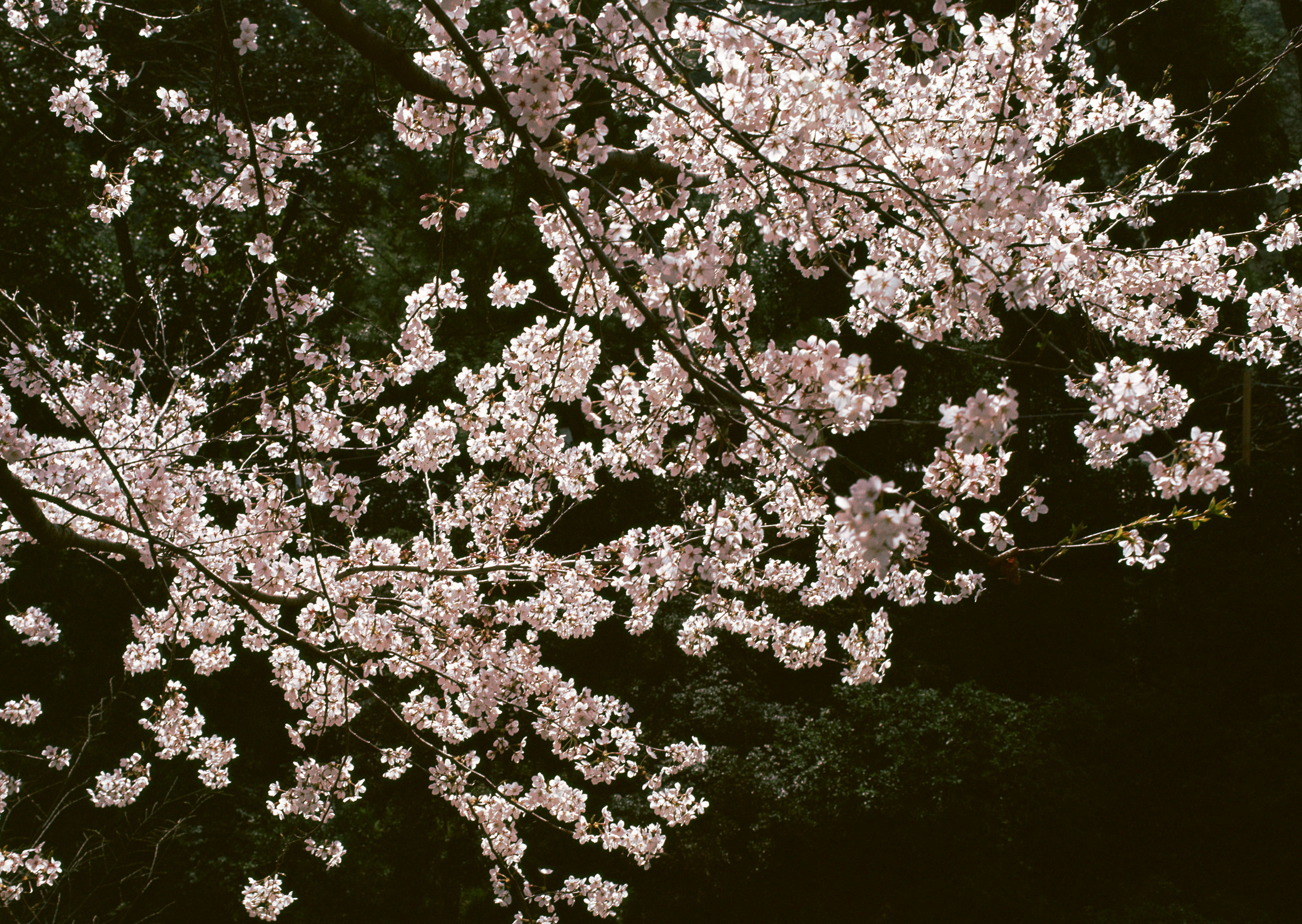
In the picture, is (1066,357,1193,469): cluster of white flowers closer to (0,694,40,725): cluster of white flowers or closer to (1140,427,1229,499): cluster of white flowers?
(1140,427,1229,499): cluster of white flowers

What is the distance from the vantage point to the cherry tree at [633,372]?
77.9 inches

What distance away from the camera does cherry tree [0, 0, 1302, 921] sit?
198cm

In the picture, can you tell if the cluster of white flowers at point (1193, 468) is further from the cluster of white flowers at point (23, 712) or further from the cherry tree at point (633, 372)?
the cluster of white flowers at point (23, 712)

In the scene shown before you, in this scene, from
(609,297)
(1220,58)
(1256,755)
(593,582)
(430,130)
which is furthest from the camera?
(1220,58)

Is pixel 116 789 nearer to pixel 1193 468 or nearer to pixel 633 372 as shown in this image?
pixel 633 372

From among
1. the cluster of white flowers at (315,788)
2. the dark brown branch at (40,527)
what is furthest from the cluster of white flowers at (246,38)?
the cluster of white flowers at (315,788)

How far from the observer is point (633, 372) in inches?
145

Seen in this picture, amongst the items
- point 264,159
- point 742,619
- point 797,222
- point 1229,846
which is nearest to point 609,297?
point 797,222

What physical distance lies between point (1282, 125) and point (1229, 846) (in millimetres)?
7931

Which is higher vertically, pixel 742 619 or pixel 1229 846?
Result: pixel 742 619

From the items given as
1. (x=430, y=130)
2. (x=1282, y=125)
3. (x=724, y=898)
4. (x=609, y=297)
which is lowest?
(x=724, y=898)

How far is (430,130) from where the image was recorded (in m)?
2.78

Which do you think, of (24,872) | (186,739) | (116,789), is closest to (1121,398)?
(186,739)

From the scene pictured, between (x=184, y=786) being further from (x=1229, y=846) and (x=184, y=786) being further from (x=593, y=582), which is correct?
(x=1229, y=846)
